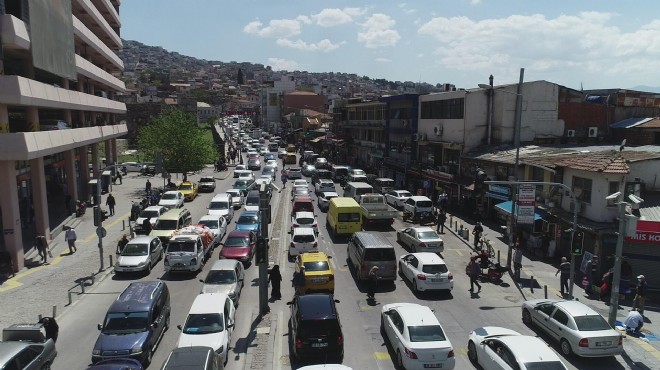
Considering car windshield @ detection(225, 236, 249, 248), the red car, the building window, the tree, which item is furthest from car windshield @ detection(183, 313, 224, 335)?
the tree

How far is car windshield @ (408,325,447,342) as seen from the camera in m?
14.0

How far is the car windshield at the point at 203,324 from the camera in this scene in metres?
14.7

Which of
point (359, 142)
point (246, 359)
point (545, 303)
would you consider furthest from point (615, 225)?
point (359, 142)

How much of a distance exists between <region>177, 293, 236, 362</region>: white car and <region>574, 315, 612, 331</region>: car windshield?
36.6 feet

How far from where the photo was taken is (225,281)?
64.5ft

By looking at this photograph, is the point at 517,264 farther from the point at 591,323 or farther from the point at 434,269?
the point at 591,323

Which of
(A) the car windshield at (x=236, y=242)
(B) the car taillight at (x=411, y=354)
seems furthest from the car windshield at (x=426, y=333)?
(A) the car windshield at (x=236, y=242)

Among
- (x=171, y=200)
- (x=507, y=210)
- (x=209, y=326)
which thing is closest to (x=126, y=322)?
(x=209, y=326)

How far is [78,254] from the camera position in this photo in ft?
89.6

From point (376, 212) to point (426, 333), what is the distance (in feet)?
67.7

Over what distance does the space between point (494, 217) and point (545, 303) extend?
21.0 m

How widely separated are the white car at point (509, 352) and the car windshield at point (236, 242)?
1410cm

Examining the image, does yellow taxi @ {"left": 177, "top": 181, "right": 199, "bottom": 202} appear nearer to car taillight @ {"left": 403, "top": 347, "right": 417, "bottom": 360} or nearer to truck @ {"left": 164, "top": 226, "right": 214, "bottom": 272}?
truck @ {"left": 164, "top": 226, "right": 214, "bottom": 272}

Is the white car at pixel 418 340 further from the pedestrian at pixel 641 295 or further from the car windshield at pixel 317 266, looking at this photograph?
the pedestrian at pixel 641 295
